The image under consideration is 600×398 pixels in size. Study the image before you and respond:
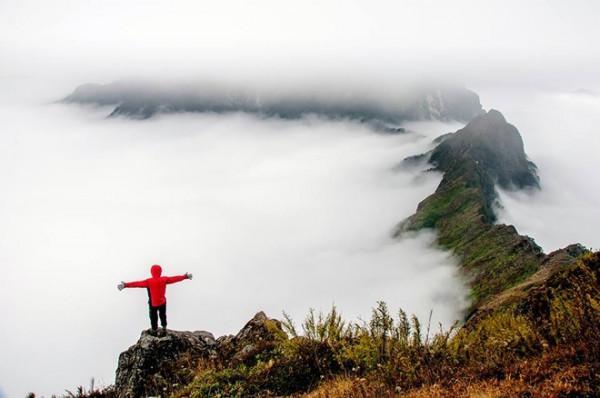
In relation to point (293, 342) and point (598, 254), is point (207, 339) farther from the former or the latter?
point (598, 254)

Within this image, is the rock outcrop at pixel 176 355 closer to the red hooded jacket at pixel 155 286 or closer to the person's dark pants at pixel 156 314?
the person's dark pants at pixel 156 314

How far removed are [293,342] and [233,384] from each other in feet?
5.22

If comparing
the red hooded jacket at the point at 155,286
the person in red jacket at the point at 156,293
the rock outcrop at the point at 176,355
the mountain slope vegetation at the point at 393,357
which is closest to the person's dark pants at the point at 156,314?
the person in red jacket at the point at 156,293

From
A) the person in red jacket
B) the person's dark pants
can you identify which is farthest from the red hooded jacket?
the person's dark pants

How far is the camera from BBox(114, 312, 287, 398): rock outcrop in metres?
12.6

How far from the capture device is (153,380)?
41.4 feet

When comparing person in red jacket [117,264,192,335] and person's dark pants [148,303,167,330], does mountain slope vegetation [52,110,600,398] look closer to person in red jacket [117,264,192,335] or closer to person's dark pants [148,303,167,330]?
person's dark pants [148,303,167,330]

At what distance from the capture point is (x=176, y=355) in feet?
46.3

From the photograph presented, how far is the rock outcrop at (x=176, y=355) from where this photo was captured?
41.3 feet

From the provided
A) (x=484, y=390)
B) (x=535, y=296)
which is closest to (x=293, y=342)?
(x=484, y=390)

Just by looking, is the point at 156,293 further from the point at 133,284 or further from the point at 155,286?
the point at 133,284

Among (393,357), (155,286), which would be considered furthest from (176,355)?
(393,357)

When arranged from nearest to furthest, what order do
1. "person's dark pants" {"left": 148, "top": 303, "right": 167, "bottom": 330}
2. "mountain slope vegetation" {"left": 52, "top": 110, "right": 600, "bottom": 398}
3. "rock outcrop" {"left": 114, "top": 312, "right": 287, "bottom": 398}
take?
"mountain slope vegetation" {"left": 52, "top": 110, "right": 600, "bottom": 398} → "rock outcrop" {"left": 114, "top": 312, "right": 287, "bottom": 398} → "person's dark pants" {"left": 148, "top": 303, "right": 167, "bottom": 330}

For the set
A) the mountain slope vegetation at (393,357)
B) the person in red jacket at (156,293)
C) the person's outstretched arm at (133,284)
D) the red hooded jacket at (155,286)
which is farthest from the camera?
the red hooded jacket at (155,286)
